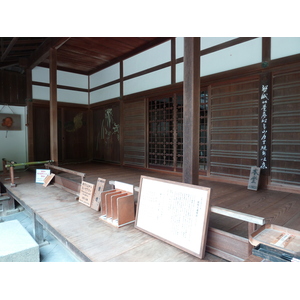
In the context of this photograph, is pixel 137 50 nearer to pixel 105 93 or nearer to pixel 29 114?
pixel 105 93

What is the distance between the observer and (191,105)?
212cm

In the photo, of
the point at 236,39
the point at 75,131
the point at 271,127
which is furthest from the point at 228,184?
the point at 75,131

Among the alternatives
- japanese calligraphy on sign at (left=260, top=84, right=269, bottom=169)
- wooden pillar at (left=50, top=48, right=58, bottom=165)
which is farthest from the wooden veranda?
wooden pillar at (left=50, top=48, right=58, bottom=165)

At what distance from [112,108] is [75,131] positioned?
1660mm

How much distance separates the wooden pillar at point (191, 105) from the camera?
2105 millimetres

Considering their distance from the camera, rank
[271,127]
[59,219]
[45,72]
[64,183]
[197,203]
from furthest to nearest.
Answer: [45,72], [64,183], [271,127], [59,219], [197,203]

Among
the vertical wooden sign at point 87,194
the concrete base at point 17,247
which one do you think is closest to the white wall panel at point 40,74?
the vertical wooden sign at point 87,194

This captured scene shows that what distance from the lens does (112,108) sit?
7008 mm

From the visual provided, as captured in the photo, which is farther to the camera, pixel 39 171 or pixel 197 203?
pixel 39 171

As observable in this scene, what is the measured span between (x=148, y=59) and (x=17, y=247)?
4832 mm

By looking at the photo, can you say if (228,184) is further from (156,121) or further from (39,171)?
(39,171)

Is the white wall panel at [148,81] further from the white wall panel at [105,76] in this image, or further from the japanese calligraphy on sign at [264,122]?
the japanese calligraphy on sign at [264,122]

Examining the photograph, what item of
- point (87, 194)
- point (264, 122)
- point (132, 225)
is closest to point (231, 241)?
point (132, 225)

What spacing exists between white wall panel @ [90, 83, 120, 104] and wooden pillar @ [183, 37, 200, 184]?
188 inches
